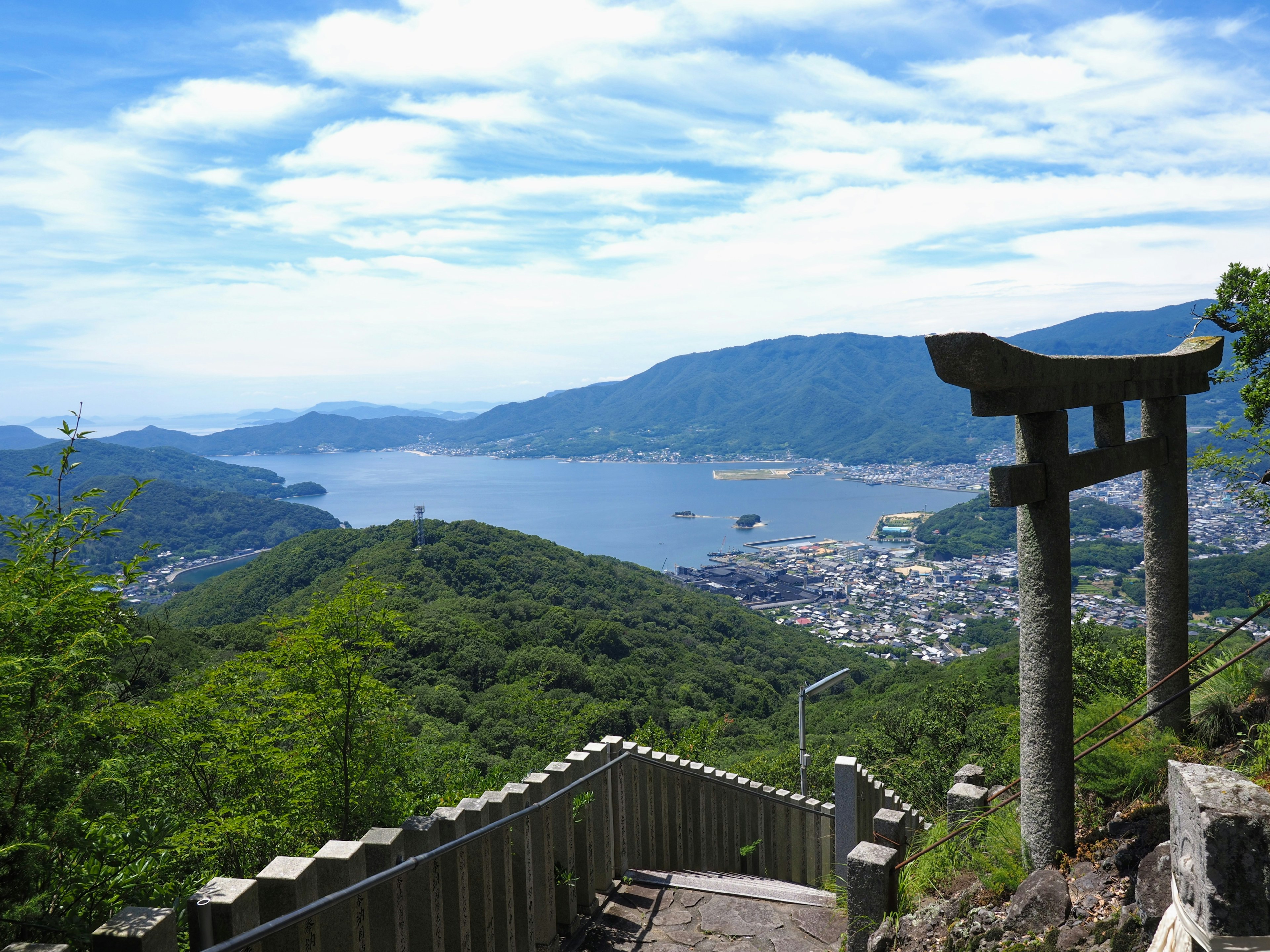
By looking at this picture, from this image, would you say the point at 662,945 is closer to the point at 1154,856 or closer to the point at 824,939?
the point at 824,939

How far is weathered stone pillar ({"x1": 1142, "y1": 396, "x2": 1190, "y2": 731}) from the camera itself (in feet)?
15.6

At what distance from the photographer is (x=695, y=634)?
3934 cm

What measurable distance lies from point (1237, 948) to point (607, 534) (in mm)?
93165

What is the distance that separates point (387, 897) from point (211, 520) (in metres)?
80.3

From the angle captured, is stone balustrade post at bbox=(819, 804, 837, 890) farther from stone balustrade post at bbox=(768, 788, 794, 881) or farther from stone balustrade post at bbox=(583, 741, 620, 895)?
stone balustrade post at bbox=(583, 741, 620, 895)

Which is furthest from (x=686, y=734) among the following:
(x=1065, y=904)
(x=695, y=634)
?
(x=695, y=634)

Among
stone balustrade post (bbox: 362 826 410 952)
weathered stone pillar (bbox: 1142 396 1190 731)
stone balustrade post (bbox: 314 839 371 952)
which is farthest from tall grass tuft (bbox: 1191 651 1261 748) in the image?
stone balustrade post (bbox: 314 839 371 952)

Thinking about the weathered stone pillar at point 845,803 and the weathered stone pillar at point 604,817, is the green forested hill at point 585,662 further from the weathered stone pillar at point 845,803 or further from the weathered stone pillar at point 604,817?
the weathered stone pillar at point 845,803

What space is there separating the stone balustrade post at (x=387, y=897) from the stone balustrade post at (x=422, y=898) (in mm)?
59

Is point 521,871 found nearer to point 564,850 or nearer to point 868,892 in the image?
point 564,850

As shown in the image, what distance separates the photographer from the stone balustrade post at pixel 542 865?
140 inches

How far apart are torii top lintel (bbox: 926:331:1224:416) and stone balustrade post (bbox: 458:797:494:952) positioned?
8.49ft

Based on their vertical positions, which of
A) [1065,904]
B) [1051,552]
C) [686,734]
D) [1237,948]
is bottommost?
[686,734]

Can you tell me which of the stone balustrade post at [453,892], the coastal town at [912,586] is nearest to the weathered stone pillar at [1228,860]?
the stone balustrade post at [453,892]
